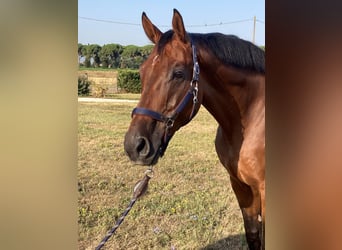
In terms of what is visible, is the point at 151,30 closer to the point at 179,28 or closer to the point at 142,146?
the point at 179,28

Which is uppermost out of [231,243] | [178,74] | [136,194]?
[178,74]

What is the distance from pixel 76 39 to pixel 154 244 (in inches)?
28.6

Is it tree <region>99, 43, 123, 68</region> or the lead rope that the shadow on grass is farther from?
tree <region>99, 43, 123, 68</region>

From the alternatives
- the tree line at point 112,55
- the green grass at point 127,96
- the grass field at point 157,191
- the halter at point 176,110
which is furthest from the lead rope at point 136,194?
the tree line at point 112,55

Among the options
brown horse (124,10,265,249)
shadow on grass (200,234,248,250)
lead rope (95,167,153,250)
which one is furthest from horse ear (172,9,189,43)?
shadow on grass (200,234,248,250)

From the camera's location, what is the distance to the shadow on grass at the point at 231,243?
1.37 m

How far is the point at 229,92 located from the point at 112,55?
15.9 inches

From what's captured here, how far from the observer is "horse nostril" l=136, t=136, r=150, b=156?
1.10m

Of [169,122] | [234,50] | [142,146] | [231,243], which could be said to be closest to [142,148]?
[142,146]

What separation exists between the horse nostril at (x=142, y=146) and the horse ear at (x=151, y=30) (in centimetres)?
31

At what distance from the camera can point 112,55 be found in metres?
1.25
